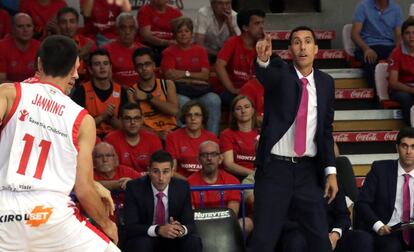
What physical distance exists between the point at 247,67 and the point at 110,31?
1.78m

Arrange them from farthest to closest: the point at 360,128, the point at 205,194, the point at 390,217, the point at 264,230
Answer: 1. the point at 360,128
2. the point at 205,194
3. the point at 390,217
4. the point at 264,230

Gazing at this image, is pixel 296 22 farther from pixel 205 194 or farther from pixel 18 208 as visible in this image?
pixel 18 208

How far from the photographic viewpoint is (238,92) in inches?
442

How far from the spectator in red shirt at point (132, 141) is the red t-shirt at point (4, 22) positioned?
2532mm

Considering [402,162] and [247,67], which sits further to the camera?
[247,67]

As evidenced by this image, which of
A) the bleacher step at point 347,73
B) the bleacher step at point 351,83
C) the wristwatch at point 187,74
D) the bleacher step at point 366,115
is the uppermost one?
the wristwatch at point 187,74

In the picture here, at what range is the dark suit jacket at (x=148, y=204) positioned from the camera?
8.52 m

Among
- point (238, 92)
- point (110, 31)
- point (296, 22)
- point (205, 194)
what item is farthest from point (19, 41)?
point (296, 22)

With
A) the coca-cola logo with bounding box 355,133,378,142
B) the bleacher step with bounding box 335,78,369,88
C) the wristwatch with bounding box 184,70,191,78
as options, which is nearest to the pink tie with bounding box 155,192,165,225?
the wristwatch with bounding box 184,70,191,78

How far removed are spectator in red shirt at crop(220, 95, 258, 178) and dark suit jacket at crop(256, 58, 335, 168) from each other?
108 inches

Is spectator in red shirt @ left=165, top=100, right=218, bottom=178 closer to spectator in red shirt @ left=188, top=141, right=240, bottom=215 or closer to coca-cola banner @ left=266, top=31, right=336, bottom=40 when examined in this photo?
spectator in red shirt @ left=188, top=141, right=240, bottom=215

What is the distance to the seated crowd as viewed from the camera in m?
8.59

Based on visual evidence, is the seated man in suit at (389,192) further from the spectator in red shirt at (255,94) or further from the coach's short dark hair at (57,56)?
the coach's short dark hair at (57,56)

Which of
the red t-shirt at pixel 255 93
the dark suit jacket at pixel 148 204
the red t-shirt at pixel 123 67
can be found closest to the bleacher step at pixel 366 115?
the red t-shirt at pixel 255 93
